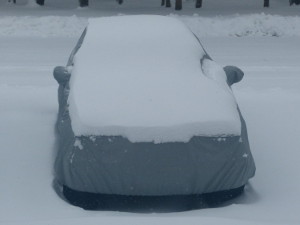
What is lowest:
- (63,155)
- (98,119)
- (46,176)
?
(46,176)

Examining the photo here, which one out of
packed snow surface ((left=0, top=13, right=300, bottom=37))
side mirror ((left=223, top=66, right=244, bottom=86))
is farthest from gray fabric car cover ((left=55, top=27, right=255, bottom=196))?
packed snow surface ((left=0, top=13, right=300, bottom=37))

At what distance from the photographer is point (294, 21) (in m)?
21.5

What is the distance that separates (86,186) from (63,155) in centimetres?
41

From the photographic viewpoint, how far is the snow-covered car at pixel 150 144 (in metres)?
5.74

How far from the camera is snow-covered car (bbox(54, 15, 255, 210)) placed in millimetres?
5742

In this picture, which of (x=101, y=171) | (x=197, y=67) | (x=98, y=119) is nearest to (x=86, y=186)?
(x=101, y=171)

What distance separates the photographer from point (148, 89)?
6148mm

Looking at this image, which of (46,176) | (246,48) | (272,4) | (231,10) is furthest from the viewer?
(272,4)

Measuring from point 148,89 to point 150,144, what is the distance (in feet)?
2.04

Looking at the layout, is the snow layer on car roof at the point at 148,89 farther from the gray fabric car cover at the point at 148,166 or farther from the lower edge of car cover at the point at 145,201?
the lower edge of car cover at the point at 145,201

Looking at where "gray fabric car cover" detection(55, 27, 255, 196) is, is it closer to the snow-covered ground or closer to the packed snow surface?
the snow-covered ground

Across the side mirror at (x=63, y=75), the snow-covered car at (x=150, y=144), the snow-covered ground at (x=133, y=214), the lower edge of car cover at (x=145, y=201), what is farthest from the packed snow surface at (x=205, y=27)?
the lower edge of car cover at (x=145, y=201)

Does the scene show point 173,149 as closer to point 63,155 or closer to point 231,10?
point 63,155

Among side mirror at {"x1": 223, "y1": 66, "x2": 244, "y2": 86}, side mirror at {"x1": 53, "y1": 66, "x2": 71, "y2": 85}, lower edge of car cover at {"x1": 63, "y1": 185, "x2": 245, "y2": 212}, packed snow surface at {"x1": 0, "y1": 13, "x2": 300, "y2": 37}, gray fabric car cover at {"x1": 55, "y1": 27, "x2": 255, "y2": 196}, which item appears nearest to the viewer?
gray fabric car cover at {"x1": 55, "y1": 27, "x2": 255, "y2": 196}
